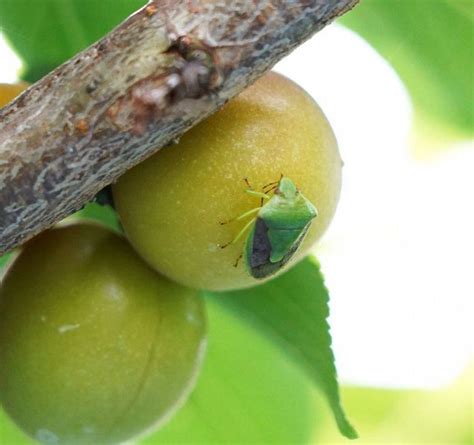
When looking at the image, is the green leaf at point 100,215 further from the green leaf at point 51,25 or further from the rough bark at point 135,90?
the rough bark at point 135,90

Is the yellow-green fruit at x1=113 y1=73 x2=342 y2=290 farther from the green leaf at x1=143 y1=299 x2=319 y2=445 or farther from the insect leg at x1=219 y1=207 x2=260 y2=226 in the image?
the green leaf at x1=143 y1=299 x2=319 y2=445

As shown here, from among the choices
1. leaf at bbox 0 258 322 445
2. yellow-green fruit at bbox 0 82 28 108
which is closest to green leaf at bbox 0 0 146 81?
yellow-green fruit at bbox 0 82 28 108

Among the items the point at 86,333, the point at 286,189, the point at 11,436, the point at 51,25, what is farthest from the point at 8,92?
the point at 11,436

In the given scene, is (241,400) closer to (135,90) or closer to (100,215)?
(100,215)

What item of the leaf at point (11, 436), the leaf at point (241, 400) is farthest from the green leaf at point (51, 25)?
the leaf at point (11, 436)

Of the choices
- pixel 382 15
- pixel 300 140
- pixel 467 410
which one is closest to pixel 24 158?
pixel 300 140

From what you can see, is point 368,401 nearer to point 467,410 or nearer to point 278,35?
point 467,410
